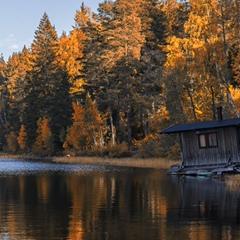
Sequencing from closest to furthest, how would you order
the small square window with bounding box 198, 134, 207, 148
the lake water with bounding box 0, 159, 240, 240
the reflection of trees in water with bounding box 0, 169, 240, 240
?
the lake water with bounding box 0, 159, 240, 240
the reflection of trees in water with bounding box 0, 169, 240, 240
the small square window with bounding box 198, 134, 207, 148

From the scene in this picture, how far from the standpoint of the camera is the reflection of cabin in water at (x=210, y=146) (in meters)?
34.7

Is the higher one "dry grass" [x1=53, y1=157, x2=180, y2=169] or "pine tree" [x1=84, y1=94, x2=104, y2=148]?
"pine tree" [x1=84, y1=94, x2=104, y2=148]

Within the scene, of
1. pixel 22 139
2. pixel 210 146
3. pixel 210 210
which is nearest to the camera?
pixel 210 210

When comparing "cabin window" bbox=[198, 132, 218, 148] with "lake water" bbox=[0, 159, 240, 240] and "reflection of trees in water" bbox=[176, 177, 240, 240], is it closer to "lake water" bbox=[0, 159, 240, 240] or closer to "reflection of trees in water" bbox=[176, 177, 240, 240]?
"lake water" bbox=[0, 159, 240, 240]

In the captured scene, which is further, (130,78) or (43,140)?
(43,140)

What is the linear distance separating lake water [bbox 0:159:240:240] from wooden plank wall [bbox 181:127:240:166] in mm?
4595

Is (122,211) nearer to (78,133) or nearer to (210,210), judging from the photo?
(210,210)

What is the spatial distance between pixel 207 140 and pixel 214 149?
0.75 meters

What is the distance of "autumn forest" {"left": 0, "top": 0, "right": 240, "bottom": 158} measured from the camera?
4338 cm

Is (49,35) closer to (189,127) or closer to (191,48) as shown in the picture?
(191,48)

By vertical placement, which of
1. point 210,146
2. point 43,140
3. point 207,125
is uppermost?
point 43,140

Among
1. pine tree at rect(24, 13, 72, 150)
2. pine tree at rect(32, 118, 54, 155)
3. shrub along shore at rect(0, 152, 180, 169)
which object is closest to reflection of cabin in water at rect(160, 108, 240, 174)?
shrub along shore at rect(0, 152, 180, 169)

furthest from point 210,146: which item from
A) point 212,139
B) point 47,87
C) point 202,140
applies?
point 47,87

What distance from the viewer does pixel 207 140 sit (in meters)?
35.9
